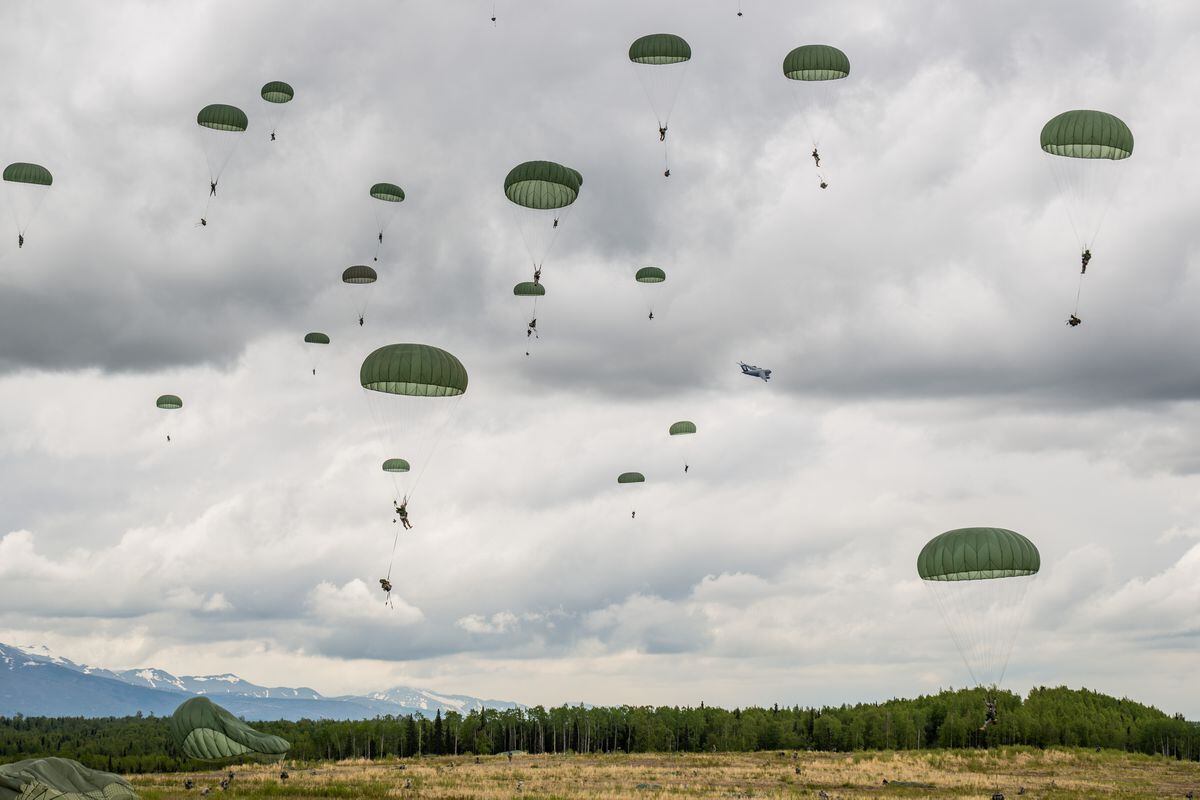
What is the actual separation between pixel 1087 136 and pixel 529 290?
117ft

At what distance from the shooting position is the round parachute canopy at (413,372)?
162ft

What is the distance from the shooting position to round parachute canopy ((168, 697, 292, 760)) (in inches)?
1821

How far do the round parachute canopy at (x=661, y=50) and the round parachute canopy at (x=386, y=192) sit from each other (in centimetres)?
2272

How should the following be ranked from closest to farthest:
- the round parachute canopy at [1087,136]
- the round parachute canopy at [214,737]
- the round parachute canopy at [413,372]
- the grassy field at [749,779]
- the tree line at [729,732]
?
1. the round parachute canopy at [214,737]
2. the round parachute canopy at [413,372]
3. the round parachute canopy at [1087,136]
4. the grassy field at [749,779]
5. the tree line at [729,732]

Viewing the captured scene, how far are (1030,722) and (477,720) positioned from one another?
83302 mm

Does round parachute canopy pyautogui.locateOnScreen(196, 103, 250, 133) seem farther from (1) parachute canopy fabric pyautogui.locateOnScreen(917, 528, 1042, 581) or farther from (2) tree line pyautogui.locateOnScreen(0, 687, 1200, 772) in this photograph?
(2) tree line pyautogui.locateOnScreen(0, 687, 1200, 772)

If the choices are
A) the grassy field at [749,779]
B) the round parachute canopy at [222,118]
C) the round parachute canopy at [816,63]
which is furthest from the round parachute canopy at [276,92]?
the grassy field at [749,779]

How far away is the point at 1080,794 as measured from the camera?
66500mm

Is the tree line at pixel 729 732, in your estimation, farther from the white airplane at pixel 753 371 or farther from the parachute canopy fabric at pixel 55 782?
the parachute canopy fabric at pixel 55 782

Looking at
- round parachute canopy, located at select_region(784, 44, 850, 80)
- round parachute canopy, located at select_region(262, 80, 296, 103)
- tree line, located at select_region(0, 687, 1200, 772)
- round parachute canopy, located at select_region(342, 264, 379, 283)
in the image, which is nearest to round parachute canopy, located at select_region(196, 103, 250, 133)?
round parachute canopy, located at select_region(262, 80, 296, 103)

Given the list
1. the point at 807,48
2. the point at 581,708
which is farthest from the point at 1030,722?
the point at 807,48

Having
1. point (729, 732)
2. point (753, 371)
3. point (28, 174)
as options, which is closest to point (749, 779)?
point (753, 371)

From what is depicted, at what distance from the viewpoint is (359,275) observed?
260 feet

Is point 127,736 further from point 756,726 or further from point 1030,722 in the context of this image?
point 1030,722
